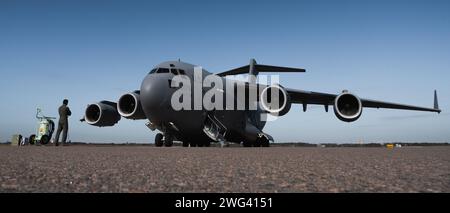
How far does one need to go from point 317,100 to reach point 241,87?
5420 mm

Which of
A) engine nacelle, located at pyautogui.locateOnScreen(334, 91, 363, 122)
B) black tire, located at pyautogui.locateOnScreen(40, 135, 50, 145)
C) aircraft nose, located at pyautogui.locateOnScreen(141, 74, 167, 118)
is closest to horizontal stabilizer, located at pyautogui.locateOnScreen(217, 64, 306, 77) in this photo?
engine nacelle, located at pyautogui.locateOnScreen(334, 91, 363, 122)

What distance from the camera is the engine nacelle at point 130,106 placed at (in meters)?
12.5

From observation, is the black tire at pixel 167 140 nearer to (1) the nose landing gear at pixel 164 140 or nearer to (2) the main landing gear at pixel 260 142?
(1) the nose landing gear at pixel 164 140

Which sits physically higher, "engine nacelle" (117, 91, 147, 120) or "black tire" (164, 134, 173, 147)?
"engine nacelle" (117, 91, 147, 120)

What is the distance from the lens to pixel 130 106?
1290cm

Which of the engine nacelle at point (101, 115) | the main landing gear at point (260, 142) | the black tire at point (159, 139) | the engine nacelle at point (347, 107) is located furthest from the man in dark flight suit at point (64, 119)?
the engine nacelle at point (347, 107)

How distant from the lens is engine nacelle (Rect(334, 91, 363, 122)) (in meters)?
13.5

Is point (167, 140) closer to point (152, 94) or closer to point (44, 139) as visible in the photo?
point (152, 94)

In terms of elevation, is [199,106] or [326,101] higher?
[326,101]

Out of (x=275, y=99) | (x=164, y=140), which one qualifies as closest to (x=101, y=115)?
(x=164, y=140)

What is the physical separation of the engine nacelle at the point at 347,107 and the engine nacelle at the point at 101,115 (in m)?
Result: 8.96

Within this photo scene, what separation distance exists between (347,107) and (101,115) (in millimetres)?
9764

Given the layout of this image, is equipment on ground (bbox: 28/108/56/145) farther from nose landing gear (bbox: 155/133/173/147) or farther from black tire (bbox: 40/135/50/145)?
nose landing gear (bbox: 155/133/173/147)

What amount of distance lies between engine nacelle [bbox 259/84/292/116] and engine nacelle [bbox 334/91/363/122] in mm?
2183
